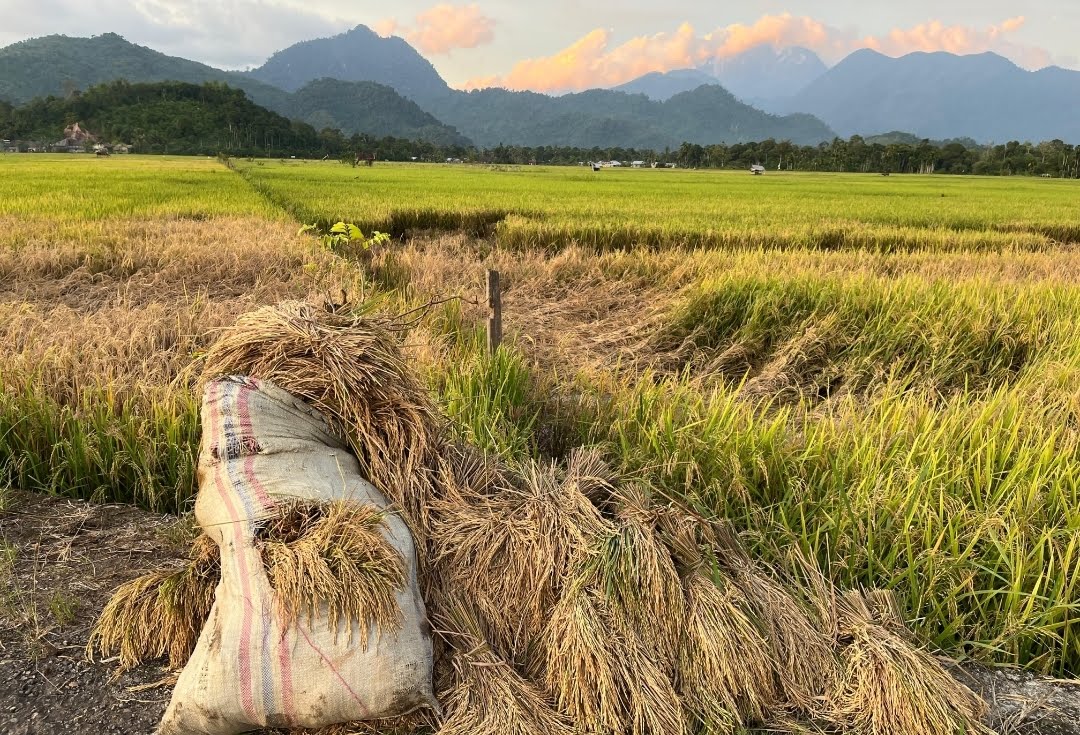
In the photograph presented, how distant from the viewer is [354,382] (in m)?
1.70

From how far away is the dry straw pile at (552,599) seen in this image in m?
1.35

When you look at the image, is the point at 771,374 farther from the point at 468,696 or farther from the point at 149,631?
the point at 149,631

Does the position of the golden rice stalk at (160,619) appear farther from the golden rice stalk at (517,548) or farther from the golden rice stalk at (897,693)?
the golden rice stalk at (897,693)

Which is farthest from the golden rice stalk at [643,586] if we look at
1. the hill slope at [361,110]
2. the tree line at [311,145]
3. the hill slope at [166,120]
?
the hill slope at [361,110]

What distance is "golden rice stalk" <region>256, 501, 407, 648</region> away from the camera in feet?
4.14

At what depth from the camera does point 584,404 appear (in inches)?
116

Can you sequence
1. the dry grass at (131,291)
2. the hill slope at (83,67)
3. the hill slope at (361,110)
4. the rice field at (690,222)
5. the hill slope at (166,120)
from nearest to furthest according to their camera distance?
the dry grass at (131,291), the rice field at (690,222), the hill slope at (166,120), the hill slope at (83,67), the hill slope at (361,110)

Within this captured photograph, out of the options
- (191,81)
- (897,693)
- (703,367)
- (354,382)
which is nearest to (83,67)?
(191,81)

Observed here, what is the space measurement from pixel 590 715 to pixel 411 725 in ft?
1.24

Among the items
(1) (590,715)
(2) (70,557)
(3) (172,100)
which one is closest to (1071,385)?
(1) (590,715)

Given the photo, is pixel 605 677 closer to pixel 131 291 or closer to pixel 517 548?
pixel 517 548

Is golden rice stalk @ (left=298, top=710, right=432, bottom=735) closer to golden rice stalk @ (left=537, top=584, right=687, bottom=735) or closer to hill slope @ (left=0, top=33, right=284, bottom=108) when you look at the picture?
golden rice stalk @ (left=537, top=584, right=687, bottom=735)

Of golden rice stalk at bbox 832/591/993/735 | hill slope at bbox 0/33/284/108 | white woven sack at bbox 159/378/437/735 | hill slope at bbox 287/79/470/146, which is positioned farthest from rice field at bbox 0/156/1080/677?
hill slope at bbox 287/79/470/146

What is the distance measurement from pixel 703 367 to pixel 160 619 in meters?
3.75
